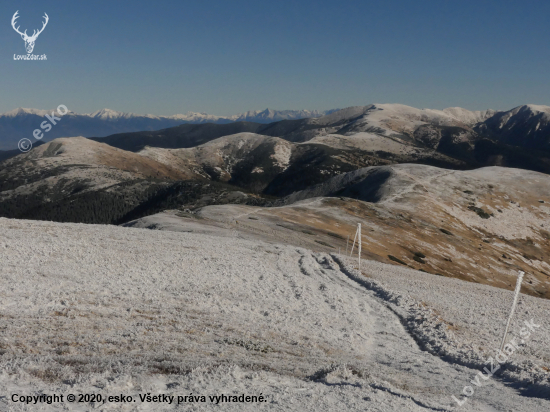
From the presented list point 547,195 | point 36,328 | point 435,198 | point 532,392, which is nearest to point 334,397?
point 532,392

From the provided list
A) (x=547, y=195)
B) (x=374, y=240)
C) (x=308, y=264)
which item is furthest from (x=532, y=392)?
(x=547, y=195)

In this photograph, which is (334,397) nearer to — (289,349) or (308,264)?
(289,349)

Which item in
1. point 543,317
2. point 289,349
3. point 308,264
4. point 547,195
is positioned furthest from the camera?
point 547,195

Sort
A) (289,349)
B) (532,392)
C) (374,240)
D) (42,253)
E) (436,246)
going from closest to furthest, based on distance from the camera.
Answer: (532,392) → (289,349) → (42,253) → (374,240) → (436,246)

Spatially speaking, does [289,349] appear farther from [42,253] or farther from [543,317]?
[543,317]

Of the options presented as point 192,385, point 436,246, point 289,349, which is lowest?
point 436,246

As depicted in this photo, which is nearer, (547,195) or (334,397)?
(334,397)

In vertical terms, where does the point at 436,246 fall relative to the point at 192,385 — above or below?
below
